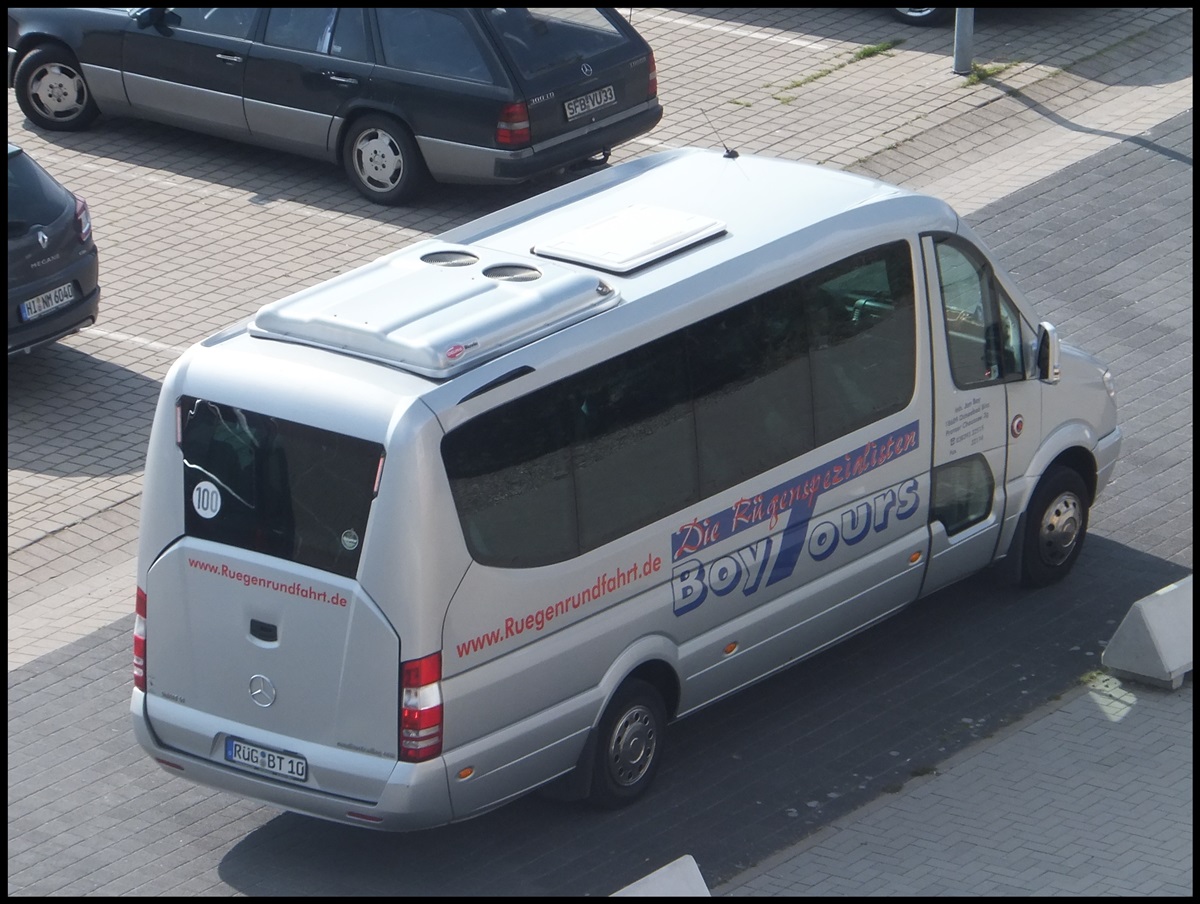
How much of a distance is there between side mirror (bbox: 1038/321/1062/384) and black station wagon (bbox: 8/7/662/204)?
20.9 ft

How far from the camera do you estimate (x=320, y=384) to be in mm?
7793

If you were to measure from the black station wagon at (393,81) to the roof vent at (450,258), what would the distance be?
671 cm

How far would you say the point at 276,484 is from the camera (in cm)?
793

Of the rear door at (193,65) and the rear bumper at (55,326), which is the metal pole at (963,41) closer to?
the rear door at (193,65)

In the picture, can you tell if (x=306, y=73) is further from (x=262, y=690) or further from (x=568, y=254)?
(x=262, y=690)

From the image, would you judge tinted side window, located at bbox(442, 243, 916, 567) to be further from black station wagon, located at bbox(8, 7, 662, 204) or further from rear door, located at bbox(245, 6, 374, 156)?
rear door, located at bbox(245, 6, 374, 156)

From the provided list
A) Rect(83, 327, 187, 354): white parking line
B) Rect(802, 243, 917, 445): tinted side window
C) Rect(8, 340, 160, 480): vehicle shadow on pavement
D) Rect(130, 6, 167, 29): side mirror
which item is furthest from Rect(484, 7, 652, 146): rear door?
Rect(802, 243, 917, 445): tinted side window

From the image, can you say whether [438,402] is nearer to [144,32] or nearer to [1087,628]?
[1087,628]

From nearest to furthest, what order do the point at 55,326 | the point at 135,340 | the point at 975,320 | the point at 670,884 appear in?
1. the point at 670,884
2. the point at 975,320
3. the point at 55,326
4. the point at 135,340

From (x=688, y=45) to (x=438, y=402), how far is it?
507 inches

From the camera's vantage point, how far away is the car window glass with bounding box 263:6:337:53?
16.3 meters

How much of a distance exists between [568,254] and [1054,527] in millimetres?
3433

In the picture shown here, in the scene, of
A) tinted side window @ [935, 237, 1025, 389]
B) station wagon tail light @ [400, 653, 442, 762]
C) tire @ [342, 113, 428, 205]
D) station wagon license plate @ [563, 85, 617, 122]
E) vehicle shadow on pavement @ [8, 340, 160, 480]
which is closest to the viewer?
station wagon tail light @ [400, 653, 442, 762]

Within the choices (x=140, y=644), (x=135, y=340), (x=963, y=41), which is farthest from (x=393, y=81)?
(x=140, y=644)
